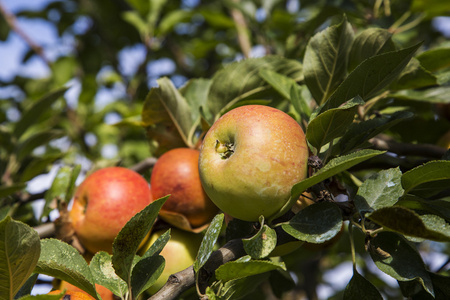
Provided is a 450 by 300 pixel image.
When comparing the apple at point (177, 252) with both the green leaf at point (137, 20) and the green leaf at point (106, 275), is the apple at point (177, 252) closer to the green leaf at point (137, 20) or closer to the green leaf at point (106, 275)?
the green leaf at point (106, 275)

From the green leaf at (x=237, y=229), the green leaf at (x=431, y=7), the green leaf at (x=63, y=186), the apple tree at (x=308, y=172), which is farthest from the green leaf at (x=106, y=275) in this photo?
the green leaf at (x=431, y=7)

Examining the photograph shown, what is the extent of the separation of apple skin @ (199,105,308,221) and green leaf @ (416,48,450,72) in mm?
531

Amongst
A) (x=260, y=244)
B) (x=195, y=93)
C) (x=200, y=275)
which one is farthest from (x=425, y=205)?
(x=195, y=93)

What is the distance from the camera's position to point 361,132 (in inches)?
33.2

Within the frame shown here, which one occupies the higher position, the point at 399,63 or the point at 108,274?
the point at 399,63

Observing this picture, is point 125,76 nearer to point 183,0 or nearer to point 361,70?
point 183,0

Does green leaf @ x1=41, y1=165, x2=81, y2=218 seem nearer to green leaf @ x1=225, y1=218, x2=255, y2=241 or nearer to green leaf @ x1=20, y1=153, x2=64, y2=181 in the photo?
green leaf @ x1=20, y1=153, x2=64, y2=181

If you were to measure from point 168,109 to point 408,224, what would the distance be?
2.23 ft

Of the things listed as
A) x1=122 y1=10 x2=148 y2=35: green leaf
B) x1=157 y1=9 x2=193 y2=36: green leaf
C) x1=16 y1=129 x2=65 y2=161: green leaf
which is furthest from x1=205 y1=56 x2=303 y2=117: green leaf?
x1=122 y1=10 x2=148 y2=35: green leaf

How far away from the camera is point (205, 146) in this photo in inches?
32.2

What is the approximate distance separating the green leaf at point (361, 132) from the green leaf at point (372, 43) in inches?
6.8

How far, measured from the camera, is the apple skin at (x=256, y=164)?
72cm

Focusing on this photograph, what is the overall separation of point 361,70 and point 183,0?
253 cm

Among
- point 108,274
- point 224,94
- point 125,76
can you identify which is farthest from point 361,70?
point 125,76
